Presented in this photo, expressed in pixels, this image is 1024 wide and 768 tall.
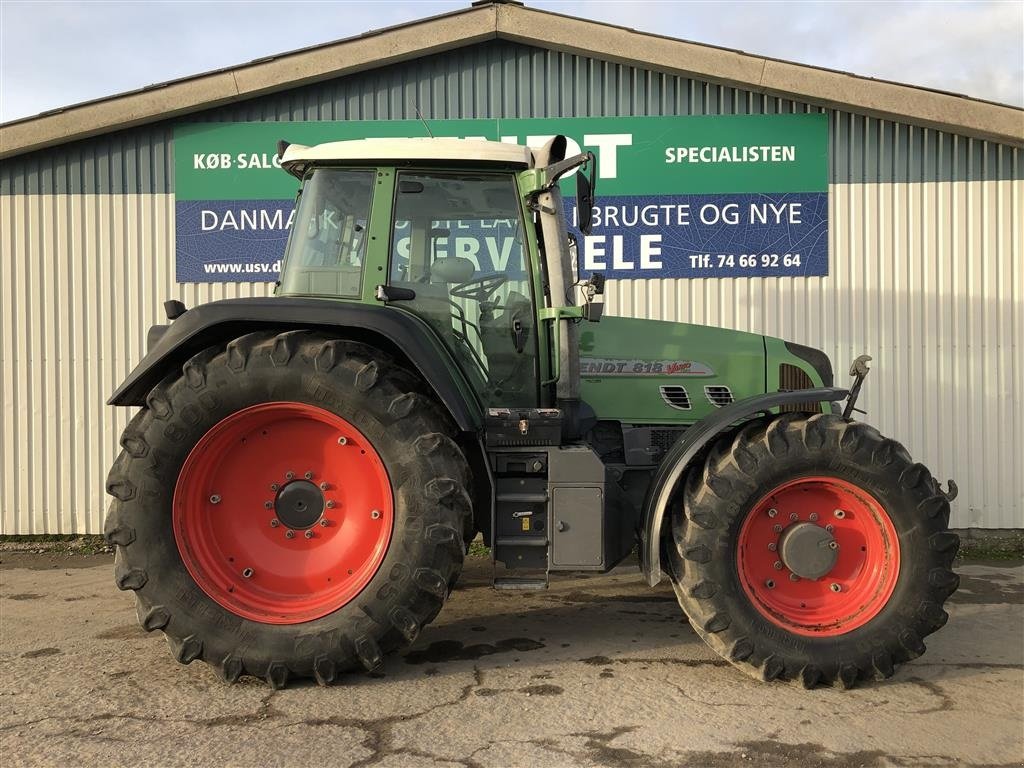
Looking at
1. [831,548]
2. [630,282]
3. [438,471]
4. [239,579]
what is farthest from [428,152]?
[630,282]

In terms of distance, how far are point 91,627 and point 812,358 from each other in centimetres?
470

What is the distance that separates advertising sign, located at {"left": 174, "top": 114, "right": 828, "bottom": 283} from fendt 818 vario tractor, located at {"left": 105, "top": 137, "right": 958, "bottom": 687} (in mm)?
2953

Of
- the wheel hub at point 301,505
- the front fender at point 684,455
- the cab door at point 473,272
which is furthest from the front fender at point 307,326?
the front fender at point 684,455

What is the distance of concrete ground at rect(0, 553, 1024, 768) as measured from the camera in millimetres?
3033

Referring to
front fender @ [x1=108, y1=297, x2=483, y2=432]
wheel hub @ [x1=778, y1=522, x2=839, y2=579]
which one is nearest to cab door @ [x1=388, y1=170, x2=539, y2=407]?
front fender @ [x1=108, y1=297, x2=483, y2=432]

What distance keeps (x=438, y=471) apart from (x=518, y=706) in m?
1.10

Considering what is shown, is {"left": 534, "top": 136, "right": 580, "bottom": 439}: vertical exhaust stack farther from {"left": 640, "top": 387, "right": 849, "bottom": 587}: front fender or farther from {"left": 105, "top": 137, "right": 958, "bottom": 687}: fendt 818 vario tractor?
{"left": 640, "top": 387, "right": 849, "bottom": 587}: front fender

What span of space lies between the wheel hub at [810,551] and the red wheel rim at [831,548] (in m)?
0.02

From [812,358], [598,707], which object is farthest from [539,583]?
[812,358]

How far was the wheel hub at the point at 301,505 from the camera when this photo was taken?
3.86 m

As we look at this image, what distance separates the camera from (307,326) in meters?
3.86

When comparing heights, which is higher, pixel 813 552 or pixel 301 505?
pixel 301 505

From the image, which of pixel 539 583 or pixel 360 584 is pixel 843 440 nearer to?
pixel 539 583

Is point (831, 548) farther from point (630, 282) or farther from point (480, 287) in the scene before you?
point (630, 282)
